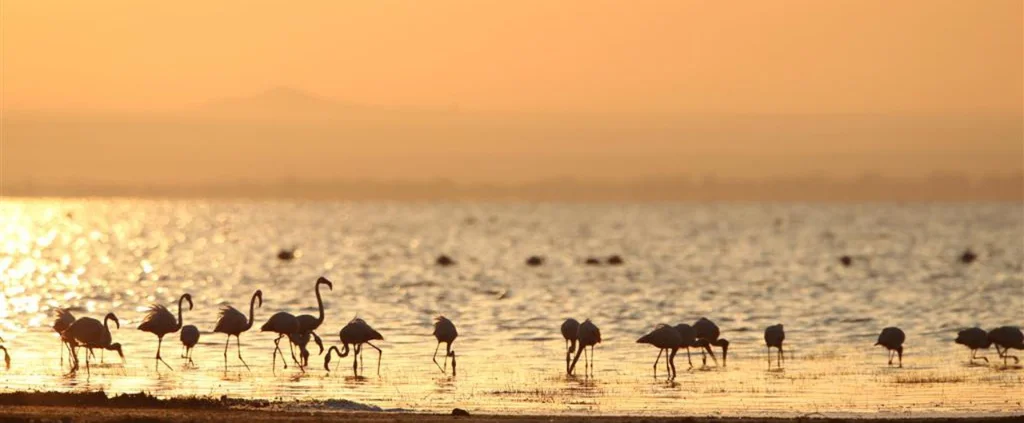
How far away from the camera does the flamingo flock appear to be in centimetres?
2253

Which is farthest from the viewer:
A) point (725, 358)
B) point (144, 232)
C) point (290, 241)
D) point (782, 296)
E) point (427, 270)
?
point (144, 232)

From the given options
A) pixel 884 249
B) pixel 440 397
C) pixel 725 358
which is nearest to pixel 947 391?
pixel 725 358

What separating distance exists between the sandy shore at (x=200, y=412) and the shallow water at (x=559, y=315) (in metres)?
1.38

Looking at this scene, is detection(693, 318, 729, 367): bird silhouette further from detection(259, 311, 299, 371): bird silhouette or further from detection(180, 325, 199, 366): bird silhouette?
detection(180, 325, 199, 366): bird silhouette

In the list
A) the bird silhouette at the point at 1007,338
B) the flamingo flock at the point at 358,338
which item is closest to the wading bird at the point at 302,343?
the flamingo flock at the point at 358,338

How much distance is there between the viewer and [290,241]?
96875 mm

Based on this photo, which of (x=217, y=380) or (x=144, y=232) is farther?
(x=144, y=232)

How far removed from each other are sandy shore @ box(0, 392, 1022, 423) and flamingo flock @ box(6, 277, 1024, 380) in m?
4.40

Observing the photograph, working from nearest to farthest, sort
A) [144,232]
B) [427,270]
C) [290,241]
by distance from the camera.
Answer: [427,270]
[290,241]
[144,232]

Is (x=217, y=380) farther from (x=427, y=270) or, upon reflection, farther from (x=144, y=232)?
(x=144, y=232)

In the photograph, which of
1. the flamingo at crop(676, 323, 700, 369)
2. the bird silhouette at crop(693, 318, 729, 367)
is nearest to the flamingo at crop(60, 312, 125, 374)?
the flamingo at crop(676, 323, 700, 369)

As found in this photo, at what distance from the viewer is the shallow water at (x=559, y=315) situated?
1989cm

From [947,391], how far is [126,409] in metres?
10.4

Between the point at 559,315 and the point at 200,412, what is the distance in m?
19.5
